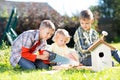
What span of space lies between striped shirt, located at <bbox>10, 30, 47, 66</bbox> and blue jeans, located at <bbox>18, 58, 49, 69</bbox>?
65 mm

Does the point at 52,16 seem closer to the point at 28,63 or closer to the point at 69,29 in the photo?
the point at 69,29

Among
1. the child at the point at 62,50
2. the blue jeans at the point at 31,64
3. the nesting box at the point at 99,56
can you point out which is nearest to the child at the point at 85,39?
the child at the point at 62,50

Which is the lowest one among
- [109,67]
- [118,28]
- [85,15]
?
[109,67]

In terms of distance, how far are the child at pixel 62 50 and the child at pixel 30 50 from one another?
30 cm

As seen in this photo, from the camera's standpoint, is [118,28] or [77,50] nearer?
[77,50]

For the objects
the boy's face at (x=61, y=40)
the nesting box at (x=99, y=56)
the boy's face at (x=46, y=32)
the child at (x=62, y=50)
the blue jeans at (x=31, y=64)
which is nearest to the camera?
the nesting box at (x=99, y=56)

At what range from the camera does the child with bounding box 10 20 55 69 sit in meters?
6.95

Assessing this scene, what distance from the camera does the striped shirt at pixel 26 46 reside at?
6973 mm

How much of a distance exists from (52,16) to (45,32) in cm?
1483

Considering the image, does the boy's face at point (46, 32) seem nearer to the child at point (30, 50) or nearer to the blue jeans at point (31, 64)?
the child at point (30, 50)

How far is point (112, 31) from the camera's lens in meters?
27.0

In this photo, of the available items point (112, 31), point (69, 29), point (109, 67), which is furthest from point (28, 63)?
point (112, 31)

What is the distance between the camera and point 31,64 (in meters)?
6.98

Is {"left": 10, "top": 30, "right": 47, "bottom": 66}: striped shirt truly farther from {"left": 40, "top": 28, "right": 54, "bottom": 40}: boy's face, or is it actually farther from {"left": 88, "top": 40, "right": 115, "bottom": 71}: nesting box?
{"left": 88, "top": 40, "right": 115, "bottom": 71}: nesting box
